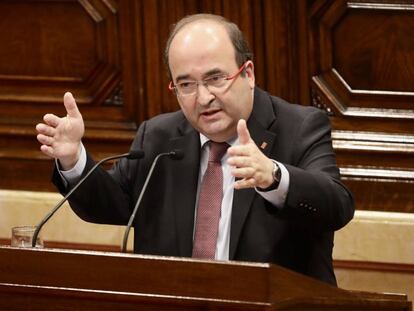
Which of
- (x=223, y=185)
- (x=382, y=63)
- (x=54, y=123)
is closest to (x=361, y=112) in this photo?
(x=382, y=63)

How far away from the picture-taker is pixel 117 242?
15.4ft

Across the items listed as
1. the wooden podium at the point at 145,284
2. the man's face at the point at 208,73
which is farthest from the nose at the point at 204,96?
the wooden podium at the point at 145,284

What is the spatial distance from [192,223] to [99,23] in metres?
1.64

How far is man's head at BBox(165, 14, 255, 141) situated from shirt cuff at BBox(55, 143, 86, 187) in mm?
320

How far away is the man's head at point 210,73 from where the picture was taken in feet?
10.5

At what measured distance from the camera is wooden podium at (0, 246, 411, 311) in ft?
7.80

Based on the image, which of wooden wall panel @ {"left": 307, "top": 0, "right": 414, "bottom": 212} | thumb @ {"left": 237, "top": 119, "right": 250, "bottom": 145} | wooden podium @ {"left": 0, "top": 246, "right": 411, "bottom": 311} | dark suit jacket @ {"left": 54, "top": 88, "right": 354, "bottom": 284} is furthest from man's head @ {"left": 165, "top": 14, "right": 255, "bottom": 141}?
wooden wall panel @ {"left": 307, "top": 0, "right": 414, "bottom": 212}

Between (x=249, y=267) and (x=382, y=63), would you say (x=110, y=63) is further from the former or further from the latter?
(x=249, y=267)

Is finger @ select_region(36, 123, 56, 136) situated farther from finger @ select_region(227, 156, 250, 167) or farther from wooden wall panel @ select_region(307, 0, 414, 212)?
wooden wall panel @ select_region(307, 0, 414, 212)

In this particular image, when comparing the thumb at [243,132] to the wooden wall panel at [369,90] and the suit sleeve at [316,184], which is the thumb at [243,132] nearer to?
the suit sleeve at [316,184]

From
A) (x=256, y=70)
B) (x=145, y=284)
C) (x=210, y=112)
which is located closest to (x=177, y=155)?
(x=210, y=112)

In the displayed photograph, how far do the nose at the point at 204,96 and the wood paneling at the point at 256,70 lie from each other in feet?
4.12

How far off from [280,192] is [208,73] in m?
0.43

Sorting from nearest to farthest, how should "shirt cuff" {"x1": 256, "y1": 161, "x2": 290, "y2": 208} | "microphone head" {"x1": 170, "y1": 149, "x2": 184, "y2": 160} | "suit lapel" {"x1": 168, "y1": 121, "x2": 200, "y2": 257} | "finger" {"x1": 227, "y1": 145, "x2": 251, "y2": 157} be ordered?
"finger" {"x1": 227, "y1": 145, "x2": 251, "y2": 157} → "shirt cuff" {"x1": 256, "y1": 161, "x2": 290, "y2": 208} → "microphone head" {"x1": 170, "y1": 149, "x2": 184, "y2": 160} → "suit lapel" {"x1": 168, "y1": 121, "x2": 200, "y2": 257}
